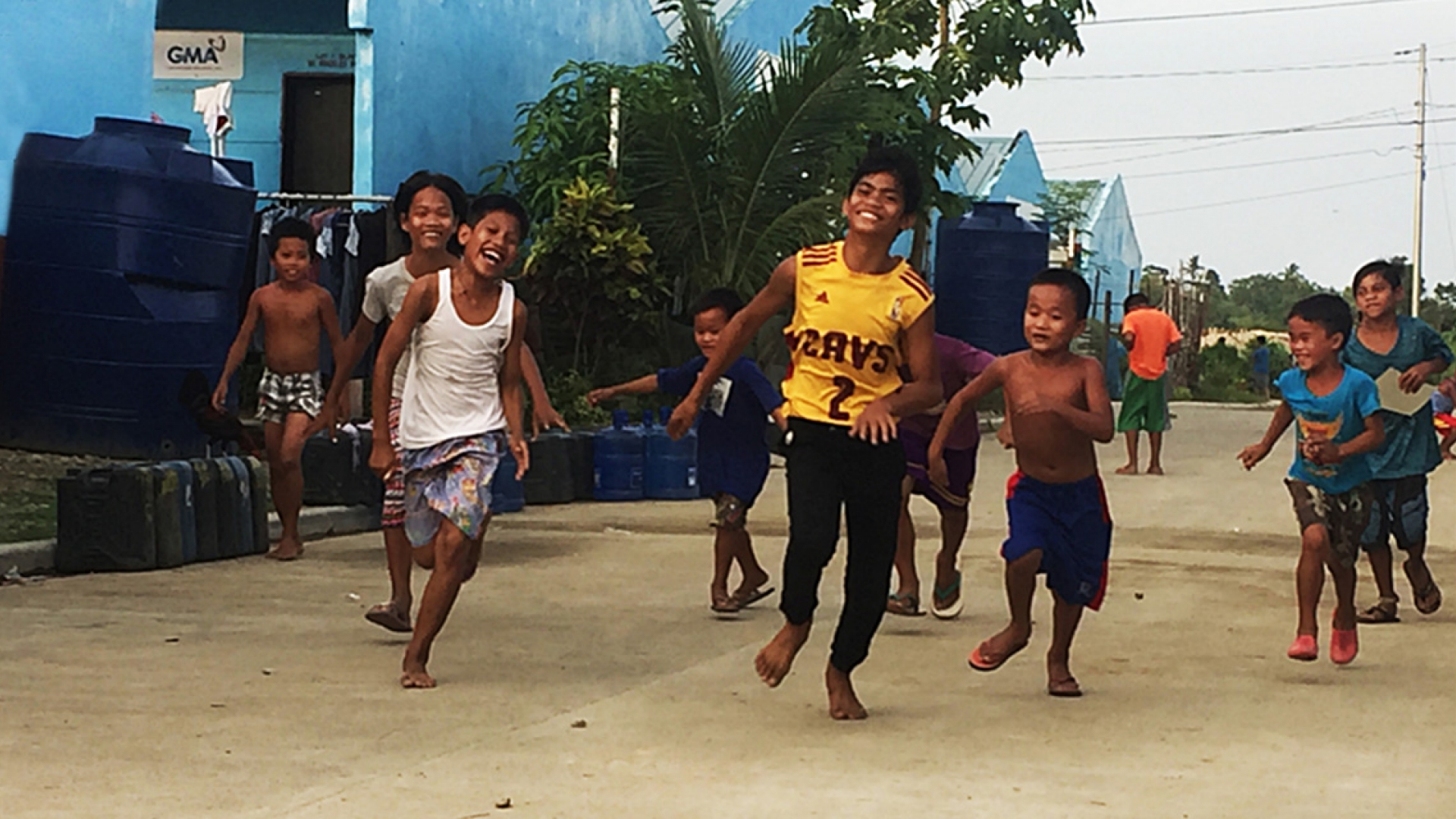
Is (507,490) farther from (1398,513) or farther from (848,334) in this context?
(848,334)

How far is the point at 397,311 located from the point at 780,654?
2535 mm

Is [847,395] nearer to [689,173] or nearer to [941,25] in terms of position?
[689,173]

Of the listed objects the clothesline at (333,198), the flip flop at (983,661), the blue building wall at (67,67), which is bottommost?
the flip flop at (983,661)

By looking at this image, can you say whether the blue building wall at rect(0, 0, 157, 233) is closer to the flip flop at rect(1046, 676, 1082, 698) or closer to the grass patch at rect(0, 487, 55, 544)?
the grass patch at rect(0, 487, 55, 544)

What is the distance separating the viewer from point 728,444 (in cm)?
933

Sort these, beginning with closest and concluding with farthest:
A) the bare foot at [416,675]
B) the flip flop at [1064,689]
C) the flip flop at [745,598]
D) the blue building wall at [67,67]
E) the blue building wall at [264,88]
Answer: the bare foot at [416,675]
the flip flop at [1064,689]
the flip flop at [745,598]
the blue building wall at [67,67]
the blue building wall at [264,88]

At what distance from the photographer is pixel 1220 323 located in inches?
3059

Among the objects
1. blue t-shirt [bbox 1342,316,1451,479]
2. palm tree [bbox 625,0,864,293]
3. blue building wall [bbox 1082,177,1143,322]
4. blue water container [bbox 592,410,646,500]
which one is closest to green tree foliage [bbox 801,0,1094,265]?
palm tree [bbox 625,0,864,293]

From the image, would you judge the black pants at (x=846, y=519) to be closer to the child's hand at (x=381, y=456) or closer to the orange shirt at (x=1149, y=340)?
the child's hand at (x=381, y=456)

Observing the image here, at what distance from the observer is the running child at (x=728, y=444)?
916 cm

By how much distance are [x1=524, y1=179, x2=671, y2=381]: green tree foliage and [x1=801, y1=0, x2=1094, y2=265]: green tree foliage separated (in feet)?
13.6

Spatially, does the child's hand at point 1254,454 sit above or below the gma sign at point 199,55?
below

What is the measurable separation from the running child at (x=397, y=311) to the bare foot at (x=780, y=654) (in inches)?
64.0

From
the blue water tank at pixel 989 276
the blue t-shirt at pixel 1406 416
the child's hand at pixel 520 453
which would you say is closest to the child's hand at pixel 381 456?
the child's hand at pixel 520 453
